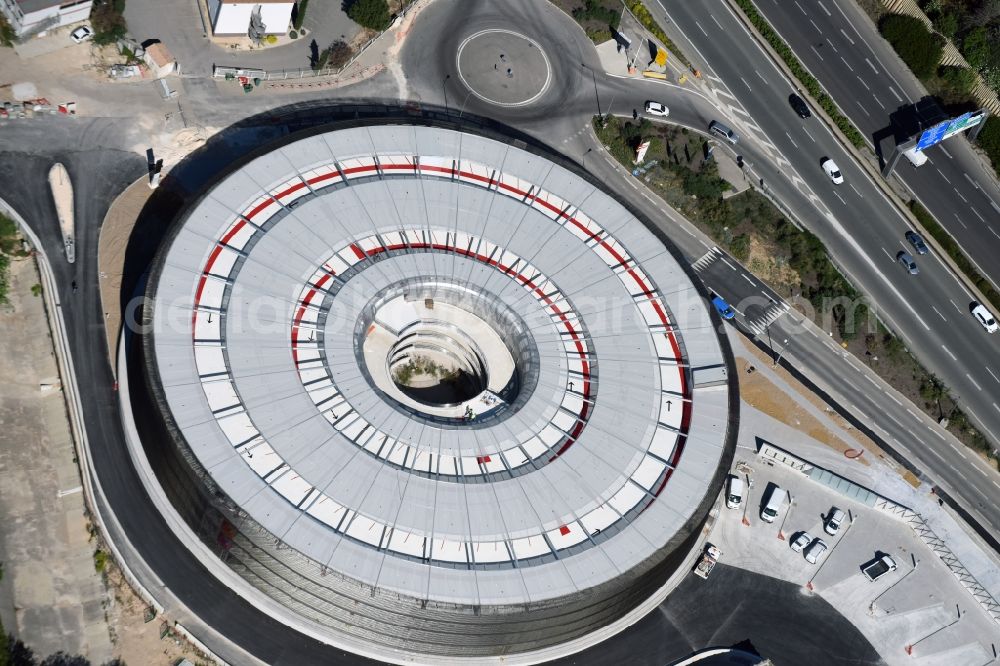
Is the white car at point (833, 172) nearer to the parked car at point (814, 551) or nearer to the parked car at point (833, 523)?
the parked car at point (833, 523)

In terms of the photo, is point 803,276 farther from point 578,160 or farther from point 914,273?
point 578,160

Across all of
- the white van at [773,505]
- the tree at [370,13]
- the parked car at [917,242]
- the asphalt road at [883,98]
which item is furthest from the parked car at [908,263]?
the tree at [370,13]

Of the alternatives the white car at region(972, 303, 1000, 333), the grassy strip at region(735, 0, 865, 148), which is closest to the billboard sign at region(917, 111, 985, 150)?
the grassy strip at region(735, 0, 865, 148)

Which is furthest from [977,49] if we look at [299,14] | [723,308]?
[299,14]

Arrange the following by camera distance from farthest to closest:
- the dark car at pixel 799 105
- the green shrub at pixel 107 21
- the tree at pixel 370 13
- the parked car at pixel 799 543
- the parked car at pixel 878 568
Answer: the dark car at pixel 799 105 → the tree at pixel 370 13 → the green shrub at pixel 107 21 → the parked car at pixel 799 543 → the parked car at pixel 878 568

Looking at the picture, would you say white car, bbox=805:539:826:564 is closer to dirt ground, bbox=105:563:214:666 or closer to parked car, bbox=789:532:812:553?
parked car, bbox=789:532:812:553

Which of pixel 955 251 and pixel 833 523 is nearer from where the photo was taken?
pixel 833 523

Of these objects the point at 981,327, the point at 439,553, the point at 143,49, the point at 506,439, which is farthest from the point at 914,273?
the point at 143,49

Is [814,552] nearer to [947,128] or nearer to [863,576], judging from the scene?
[863,576]
